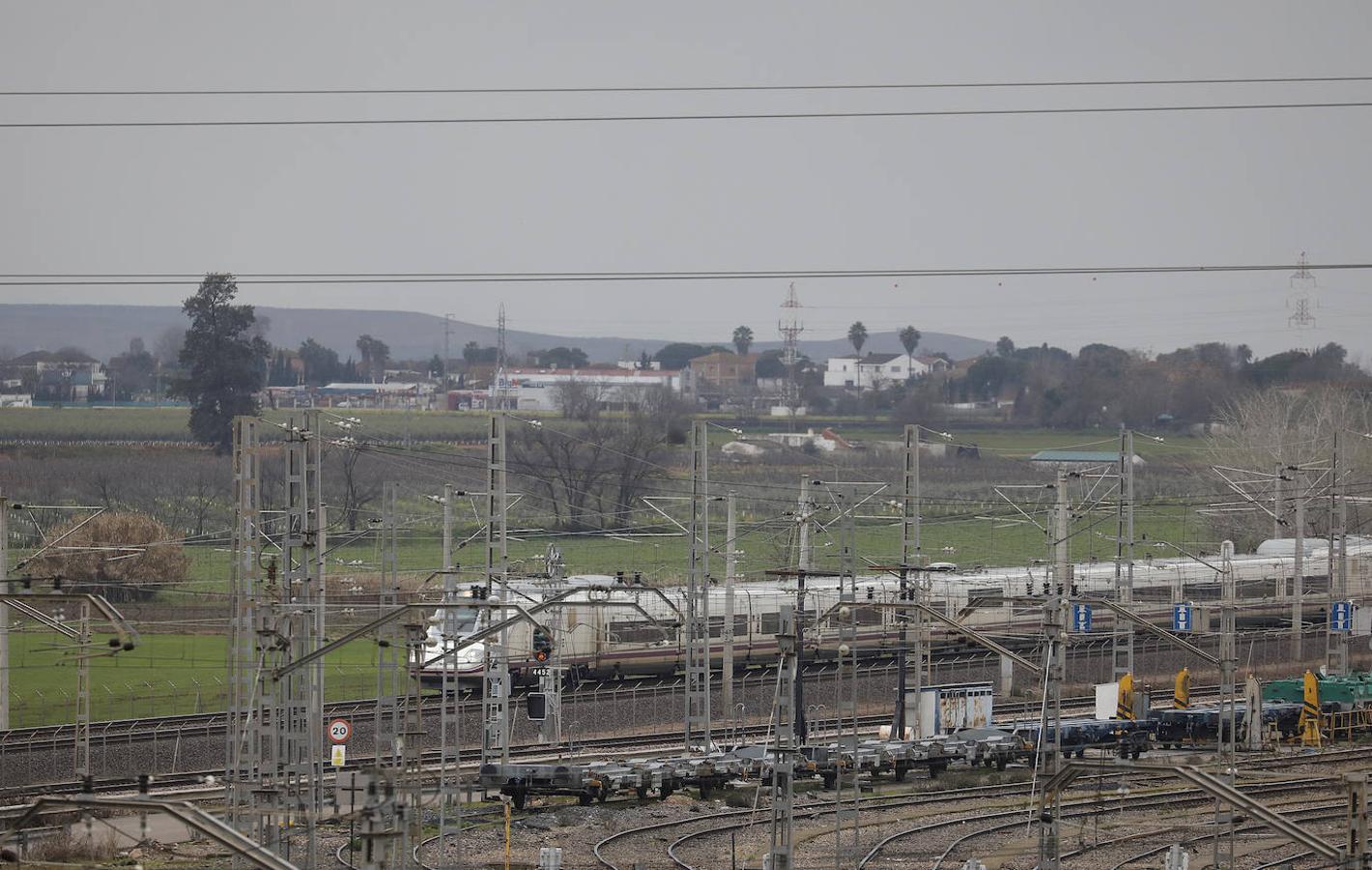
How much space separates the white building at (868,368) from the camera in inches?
6885

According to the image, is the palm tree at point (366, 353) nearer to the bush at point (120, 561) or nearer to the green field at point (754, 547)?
the green field at point (754, 547)

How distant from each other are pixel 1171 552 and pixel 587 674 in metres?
36.5

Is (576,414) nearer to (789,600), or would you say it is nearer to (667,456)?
→ (667,456)

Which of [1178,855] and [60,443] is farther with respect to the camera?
[60,443]

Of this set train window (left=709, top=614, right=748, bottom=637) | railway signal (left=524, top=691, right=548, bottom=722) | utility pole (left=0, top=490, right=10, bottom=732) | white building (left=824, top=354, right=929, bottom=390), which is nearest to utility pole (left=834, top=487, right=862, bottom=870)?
train window (left=709, top=614, right=748, bottom=637)

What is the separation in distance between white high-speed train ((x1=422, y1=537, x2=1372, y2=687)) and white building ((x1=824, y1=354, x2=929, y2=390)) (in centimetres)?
12049

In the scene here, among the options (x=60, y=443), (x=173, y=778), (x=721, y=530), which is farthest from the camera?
(x=60, y=443)

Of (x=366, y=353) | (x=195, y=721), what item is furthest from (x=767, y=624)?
(x=366, y=353)

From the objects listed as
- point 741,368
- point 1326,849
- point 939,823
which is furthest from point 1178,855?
point 741,368

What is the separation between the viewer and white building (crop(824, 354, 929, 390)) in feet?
574

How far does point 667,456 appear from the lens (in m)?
89.3

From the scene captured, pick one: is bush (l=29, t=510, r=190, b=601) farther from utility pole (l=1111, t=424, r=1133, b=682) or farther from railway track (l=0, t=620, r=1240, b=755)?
utility pole (l=1111, t=424, r=1133, b=682)

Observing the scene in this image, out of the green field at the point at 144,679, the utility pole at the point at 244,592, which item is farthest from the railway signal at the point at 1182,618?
the utility pole at the point at 244,592

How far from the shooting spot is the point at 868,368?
178125 mm
